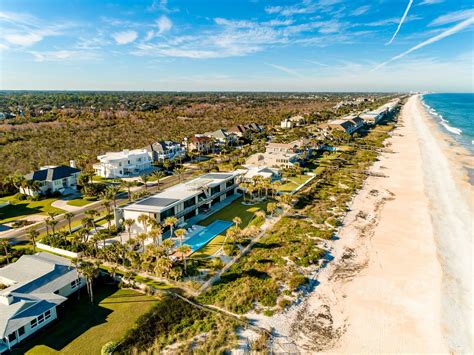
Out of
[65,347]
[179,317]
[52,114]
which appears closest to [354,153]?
[179,317]

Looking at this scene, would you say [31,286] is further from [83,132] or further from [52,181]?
[83,132]

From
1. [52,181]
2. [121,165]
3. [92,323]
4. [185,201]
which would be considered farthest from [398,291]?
[121,165]

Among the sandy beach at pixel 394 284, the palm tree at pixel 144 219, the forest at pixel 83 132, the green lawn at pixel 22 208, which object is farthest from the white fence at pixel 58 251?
the forest at pixel 83 132

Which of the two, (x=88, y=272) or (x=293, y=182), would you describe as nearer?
(x=88, y=272)

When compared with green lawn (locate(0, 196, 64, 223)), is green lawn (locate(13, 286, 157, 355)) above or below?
below

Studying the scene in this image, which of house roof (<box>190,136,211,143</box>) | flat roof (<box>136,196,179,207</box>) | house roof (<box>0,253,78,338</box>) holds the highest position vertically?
house roof (<box>190,136,211,143</box>)

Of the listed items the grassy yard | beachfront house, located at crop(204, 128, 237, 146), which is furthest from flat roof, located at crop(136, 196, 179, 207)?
beachfront house, located at crop(204, 128, 237, 146)

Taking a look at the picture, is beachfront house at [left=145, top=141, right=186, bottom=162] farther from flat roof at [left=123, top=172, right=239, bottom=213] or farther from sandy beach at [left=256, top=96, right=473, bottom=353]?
sandy beach at [left=256, top=96, right=473, bottom=353]
